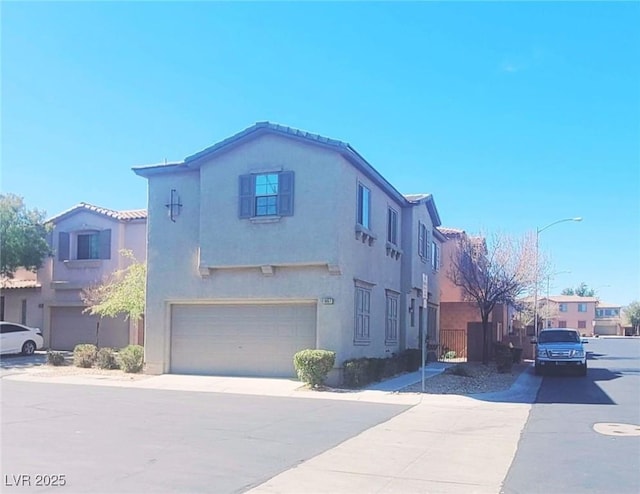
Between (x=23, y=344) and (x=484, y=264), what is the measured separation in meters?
20.1

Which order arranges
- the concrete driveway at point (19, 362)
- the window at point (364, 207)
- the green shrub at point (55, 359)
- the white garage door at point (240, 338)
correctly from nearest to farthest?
1. the white garage door at point (240, 338)
2. the window at point (364, 207)
3. the concrete driveway at point (19, 362)
4. the green shrub at point (55, 359)

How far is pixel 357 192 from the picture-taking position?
20234 millimetres

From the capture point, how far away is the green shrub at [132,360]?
2112cm

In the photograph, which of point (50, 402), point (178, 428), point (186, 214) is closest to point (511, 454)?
point (178, 428)

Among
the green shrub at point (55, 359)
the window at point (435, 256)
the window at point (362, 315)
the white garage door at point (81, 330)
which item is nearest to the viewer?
the window at point (362, 315)

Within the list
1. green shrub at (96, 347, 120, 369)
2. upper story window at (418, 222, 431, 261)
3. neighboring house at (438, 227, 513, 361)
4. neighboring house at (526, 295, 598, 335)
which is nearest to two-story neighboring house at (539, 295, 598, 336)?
neighboring house at (526, 295, 598, 335)

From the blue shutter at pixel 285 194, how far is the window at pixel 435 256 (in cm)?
1341

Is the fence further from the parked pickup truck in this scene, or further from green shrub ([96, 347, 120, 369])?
green shrub ([96, 347, 120, 369])

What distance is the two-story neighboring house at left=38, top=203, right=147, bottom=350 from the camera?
95.9ft

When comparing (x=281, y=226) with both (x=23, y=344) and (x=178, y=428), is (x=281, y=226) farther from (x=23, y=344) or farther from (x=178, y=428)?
(x=23, y=344)

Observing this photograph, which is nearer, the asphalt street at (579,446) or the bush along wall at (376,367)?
the asphalt street at (579,446)

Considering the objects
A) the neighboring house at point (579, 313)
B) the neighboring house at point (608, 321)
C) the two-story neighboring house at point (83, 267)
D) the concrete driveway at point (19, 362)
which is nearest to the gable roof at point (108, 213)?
the two-story neighboring house at point (83, 267)

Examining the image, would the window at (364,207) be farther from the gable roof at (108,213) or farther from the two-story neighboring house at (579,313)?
the two-story neighboring house at (579,313)

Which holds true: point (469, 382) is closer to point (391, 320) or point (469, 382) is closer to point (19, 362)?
point (391, 320)
